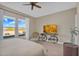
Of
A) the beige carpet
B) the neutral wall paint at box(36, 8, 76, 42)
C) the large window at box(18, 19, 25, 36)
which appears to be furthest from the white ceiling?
the beige carpet

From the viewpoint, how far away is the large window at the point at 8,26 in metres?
1.92

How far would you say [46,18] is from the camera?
2045mm

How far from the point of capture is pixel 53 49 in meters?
2.00

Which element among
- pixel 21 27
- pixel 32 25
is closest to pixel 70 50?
pixel 32 25

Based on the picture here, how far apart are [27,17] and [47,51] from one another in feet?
2.41

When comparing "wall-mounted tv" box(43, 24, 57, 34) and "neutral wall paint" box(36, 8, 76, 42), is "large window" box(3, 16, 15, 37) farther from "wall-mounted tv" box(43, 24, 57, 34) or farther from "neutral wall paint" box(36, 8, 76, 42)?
"wall-mounted tv" box(43, 24, 57, 34)

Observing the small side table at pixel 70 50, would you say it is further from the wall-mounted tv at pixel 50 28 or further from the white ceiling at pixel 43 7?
the white ceiling at pixel 43 7

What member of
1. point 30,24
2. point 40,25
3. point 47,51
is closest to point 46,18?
point 40,25

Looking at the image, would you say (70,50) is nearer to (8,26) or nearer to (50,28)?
(50,28)

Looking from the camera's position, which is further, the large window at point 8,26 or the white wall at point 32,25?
the white wall at point 32,25

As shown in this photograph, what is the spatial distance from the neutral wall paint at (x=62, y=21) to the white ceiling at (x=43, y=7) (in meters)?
0.08

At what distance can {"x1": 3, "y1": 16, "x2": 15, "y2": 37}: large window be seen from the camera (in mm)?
1920

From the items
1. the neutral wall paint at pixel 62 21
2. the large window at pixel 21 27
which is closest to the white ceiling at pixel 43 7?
the neutral wall paint at pixel 62 21

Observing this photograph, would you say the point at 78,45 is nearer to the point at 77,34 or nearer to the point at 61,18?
the point at 77,34
